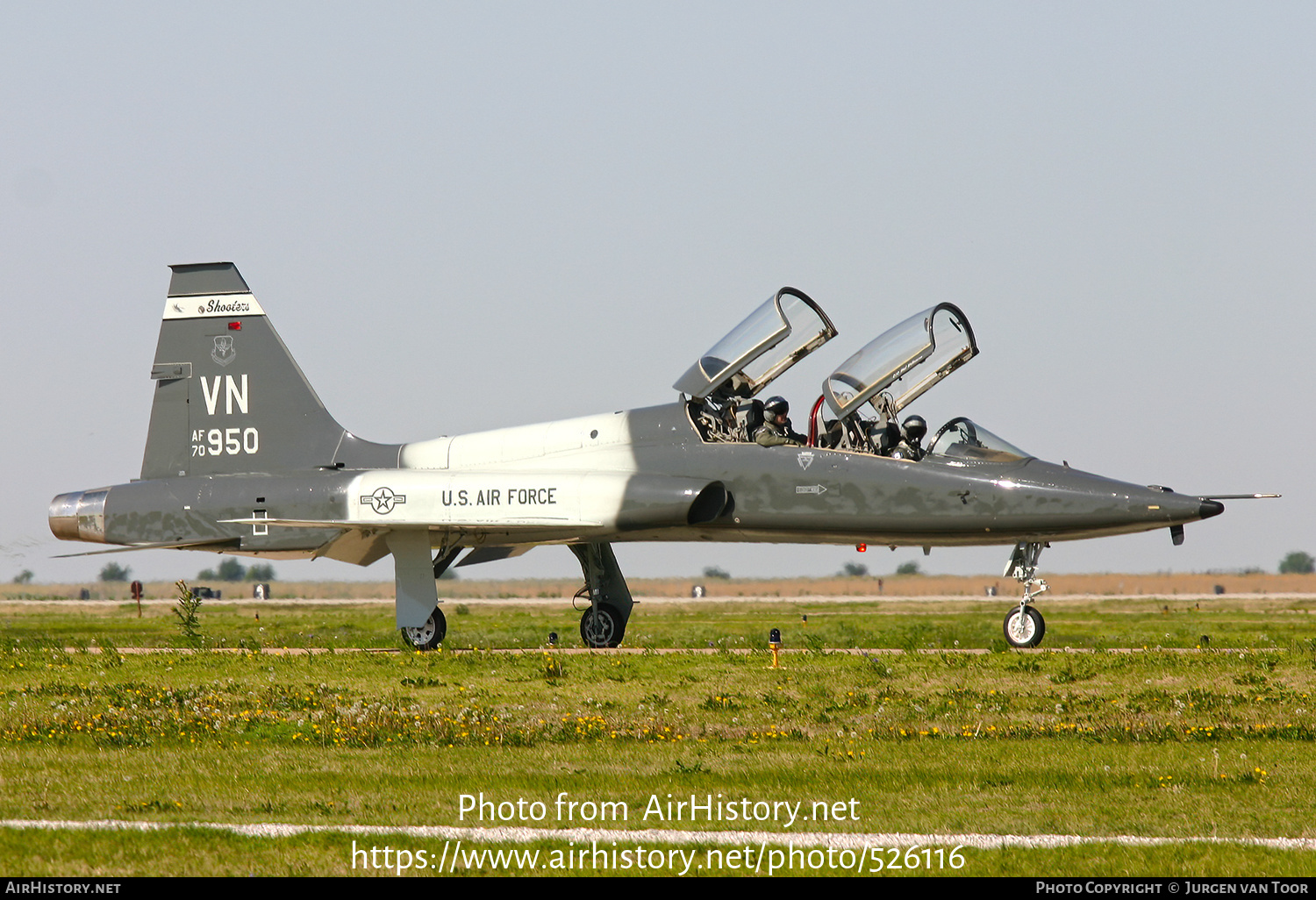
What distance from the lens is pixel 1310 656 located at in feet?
52.5

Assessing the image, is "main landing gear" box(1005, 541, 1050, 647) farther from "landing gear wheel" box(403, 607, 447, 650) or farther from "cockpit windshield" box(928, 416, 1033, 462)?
"landing gear wheel" box(403, 607, 447, 650)

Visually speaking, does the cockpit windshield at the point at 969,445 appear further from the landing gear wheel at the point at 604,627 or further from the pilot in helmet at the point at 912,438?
the landing gear wheel at the point at 604,627

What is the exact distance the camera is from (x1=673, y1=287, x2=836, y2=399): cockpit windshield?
19.3m

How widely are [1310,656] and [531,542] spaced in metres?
10.5

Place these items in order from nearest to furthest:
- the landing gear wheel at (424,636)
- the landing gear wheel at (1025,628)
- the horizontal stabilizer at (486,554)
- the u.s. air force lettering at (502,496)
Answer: the landing gear wheel at (1025,628), the u.s. air force lettering at (502,496), the landing gear wheel at (424,636), the horizontal stabilizer at (486,554)

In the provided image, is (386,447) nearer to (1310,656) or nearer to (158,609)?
(1310,656)

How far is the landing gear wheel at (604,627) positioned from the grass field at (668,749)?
1.86 ft

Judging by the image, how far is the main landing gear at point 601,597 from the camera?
827 inches

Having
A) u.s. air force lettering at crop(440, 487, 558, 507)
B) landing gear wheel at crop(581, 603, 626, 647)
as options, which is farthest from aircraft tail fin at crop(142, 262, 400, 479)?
landing gear wheel at crop(581, 603, 626, 647)

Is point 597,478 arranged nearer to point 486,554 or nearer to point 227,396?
point 486,554

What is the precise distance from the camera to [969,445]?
18.7 metres

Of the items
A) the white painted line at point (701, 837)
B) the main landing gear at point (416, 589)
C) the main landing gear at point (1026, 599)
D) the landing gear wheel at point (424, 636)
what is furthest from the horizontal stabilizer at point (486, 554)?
the white painted line at point (701, 837)

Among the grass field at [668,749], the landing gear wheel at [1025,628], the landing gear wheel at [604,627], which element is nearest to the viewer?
the grass field at [668,749]

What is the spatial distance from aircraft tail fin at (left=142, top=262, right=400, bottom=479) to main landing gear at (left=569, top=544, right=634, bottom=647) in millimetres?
3739
